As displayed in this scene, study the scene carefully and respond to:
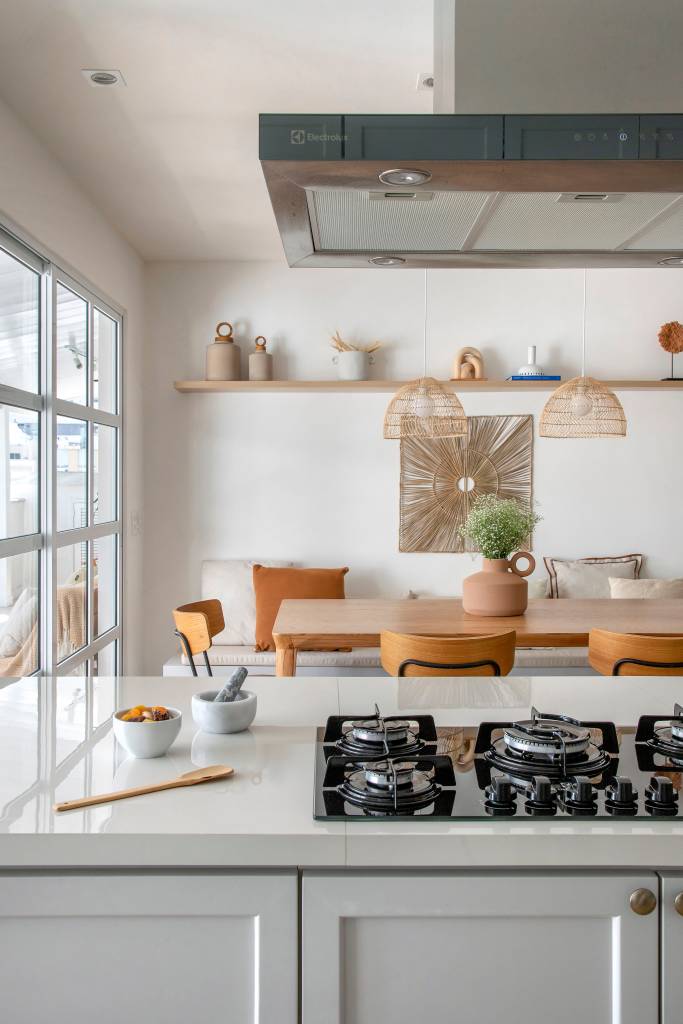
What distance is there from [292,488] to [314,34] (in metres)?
3.12

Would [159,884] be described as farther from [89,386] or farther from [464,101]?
[89,386]

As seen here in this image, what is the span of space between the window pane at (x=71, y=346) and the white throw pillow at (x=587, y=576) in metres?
2.93

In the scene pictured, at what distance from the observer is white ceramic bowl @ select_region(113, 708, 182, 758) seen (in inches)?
59.4

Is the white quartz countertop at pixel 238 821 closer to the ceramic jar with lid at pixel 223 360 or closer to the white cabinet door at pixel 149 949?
the white cabinet door at pixel 149 949

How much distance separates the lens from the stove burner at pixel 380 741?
1.50 metres

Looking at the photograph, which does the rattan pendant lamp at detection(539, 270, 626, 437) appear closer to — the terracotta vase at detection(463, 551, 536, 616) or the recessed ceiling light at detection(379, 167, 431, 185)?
the terracotta vase at detection(463, 551, 536, 616)

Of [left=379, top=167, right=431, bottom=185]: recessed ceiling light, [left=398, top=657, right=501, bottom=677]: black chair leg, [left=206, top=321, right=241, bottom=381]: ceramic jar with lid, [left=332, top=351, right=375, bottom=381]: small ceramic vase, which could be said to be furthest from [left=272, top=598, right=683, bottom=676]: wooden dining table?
[left=379, top=167, right=431, bottom=185]: recessed ceiling light

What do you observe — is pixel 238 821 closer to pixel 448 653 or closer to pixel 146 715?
pixel 146 715

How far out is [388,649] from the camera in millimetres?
2961

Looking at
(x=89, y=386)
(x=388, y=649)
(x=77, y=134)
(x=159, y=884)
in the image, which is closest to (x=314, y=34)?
(x=77, y=134)

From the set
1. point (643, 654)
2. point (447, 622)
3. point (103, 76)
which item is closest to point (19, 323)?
point (103, 76)

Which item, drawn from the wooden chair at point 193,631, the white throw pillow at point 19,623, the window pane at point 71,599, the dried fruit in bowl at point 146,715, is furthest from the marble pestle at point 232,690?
the window pane at point 71,599

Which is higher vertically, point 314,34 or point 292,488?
point 314,34

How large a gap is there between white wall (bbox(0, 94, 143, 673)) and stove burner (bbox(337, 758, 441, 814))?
8.98 ft
